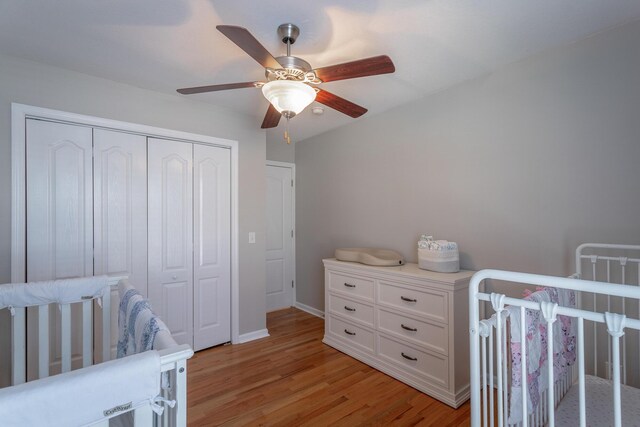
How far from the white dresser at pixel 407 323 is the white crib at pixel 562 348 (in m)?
0.66

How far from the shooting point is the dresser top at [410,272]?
6.77 feet

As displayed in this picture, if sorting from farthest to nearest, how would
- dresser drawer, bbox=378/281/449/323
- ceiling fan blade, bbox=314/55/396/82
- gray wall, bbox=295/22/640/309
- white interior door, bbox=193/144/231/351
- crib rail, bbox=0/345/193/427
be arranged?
1. white interior door, bbox=193/144/231/351
2. dresser drawer, bbox=378/281/449/323
3. gray wall, bbox=295/22/640/309
4. ceiling fan blade, bbox=314/55/396/82
5. crib rail, bbox=0/345/193/427

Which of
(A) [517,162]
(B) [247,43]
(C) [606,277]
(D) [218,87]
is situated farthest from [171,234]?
(C) [606,277]

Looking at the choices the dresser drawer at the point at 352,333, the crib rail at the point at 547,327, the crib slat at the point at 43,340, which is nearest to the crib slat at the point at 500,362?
the crib rail at the point at 547,327

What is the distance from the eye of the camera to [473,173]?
2322 mm

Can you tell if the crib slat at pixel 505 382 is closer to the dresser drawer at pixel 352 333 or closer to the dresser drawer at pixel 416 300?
the dresser drawer at pixel 416 300

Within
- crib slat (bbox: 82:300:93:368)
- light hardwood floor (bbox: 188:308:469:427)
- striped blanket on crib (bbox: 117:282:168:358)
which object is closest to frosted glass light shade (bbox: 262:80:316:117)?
striped blanket on crib (bbox: 117:282:168:358)

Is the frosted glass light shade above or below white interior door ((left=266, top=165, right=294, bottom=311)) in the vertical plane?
above

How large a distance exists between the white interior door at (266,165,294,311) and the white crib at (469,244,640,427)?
3.05 meters

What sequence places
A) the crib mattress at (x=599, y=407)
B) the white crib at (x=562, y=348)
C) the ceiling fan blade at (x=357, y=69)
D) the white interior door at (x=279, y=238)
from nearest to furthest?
the white crib at (x=562, y=348), the crib mattress at (x=599, y=407), the ceiling fan blade at (x=357, y=69), the white interior door at (x=279, y=238)

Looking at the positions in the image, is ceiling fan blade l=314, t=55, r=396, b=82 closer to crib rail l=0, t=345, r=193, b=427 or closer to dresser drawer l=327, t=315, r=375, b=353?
crib rail l=0, t=345, r=193, b=427

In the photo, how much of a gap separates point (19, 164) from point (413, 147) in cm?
296

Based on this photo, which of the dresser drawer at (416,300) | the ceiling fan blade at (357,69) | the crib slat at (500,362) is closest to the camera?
the crib slat at (500,362)

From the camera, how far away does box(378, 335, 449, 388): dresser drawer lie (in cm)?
206
